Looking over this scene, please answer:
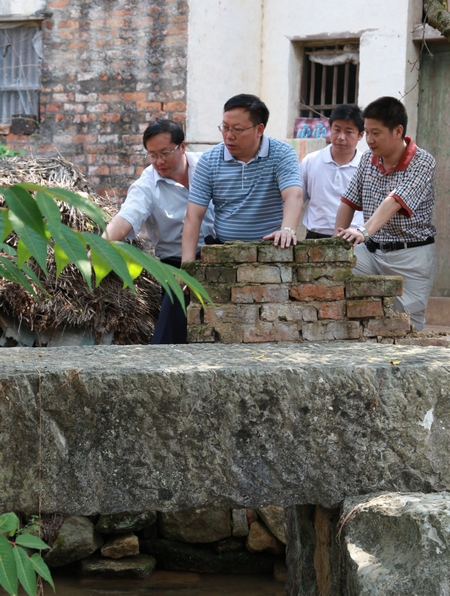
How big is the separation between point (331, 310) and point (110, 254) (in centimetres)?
280

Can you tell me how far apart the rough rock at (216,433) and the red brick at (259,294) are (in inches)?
65.6

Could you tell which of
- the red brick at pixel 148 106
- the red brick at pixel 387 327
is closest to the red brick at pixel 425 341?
the red brick at pixel 387 327

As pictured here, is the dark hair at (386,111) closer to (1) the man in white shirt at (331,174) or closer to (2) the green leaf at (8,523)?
(1) the man in white shirt at (331,174)

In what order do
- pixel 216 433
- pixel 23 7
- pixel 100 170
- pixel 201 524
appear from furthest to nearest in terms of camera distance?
1. pixel 23 7
2. pixel 100 170
3. pixel 201 524
4. pixel 216 433

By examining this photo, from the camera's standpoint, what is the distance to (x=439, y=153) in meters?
7.49

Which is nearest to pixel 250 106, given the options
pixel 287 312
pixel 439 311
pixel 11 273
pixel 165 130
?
pixel 165 130

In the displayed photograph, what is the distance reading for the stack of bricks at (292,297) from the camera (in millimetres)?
4129

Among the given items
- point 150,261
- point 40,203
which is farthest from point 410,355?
point 40,203

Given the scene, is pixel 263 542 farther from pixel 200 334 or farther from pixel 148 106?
pixel 148 106

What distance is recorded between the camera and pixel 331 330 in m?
4.18

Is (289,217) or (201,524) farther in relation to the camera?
(201,524)

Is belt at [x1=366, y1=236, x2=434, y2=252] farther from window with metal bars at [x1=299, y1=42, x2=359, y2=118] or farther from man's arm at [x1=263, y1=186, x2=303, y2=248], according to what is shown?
window with metal bars at [x1=299, y1=42, x2=359, y2=118]

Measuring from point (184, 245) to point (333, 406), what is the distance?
2.14 meters

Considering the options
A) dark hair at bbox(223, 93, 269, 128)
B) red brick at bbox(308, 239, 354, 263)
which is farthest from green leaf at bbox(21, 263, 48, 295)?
dark hair at bbox(223, 93, 269, 128)
